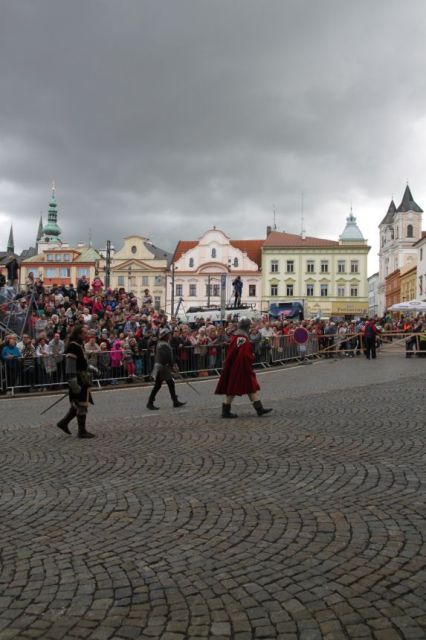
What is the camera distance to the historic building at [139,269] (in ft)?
292

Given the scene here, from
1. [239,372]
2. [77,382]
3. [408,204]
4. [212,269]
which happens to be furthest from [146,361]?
[408,204]

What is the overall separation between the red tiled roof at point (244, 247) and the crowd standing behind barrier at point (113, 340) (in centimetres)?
5997

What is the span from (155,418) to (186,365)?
808cm

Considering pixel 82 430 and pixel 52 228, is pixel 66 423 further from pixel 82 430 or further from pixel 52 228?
pixel 52 228

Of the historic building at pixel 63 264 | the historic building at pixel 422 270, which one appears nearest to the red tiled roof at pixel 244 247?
the historic building at pixel 63 264

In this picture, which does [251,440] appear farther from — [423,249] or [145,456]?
[423,249]

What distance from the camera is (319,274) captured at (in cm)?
8562

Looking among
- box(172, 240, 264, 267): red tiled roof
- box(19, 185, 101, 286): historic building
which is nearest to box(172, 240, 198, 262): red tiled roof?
box(172, 240, 264, 267): red tiled roof

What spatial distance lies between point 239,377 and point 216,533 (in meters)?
5.70

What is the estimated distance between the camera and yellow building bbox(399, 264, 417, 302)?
88750mm

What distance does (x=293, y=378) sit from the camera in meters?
17.8

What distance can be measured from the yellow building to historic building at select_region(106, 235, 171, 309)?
125ft

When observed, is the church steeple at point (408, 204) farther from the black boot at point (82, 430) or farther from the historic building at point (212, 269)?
the black boot at point (82, 430)

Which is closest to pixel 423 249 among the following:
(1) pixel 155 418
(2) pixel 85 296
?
(2) pixel 85 296
